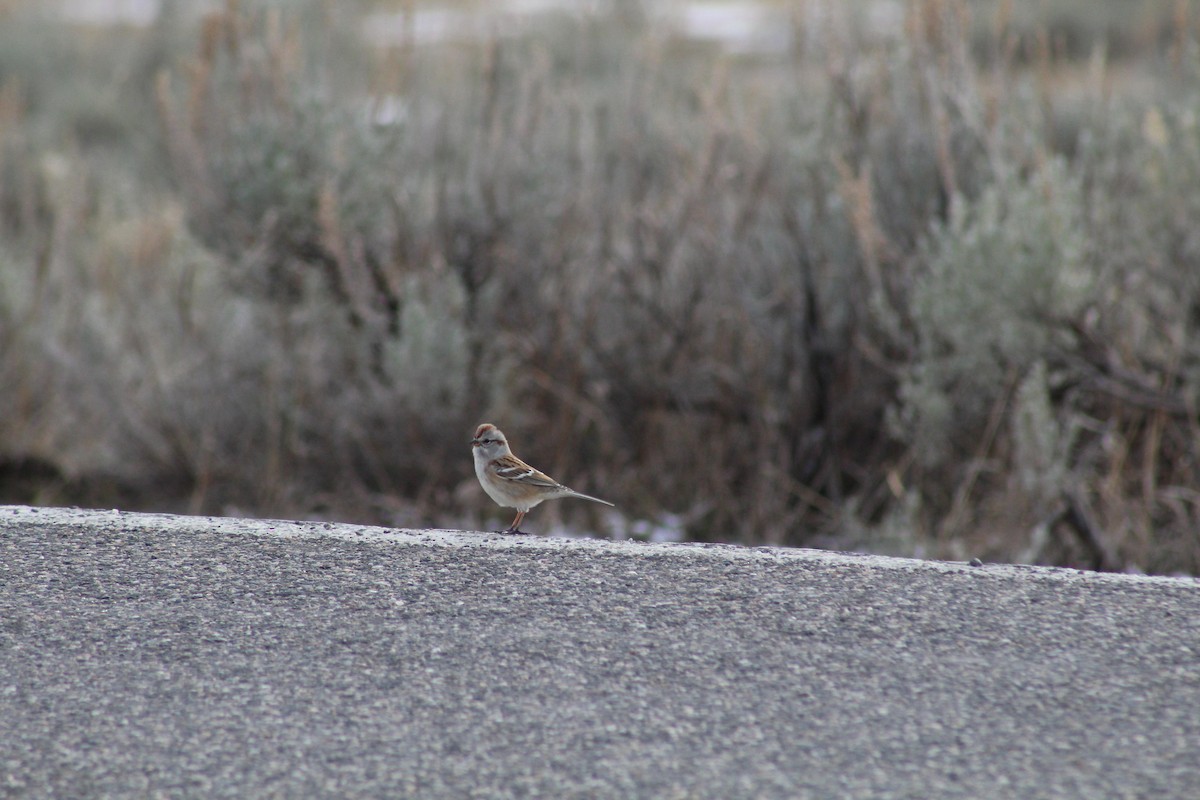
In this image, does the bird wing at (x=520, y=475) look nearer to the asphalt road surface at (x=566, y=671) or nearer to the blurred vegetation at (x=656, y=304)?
the asphalt road surface at (x=566, y=671)

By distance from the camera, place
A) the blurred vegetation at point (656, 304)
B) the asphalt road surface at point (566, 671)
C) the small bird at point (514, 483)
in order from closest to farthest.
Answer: the asphalt road surface at point (566, 671) → the small bird at point (514, 483) → the blurred vegetation at point (656, 304)

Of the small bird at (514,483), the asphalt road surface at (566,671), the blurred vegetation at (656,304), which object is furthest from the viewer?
the blurred vegetation at (656,304)

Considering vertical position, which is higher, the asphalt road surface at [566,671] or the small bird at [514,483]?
the asphalt road surface at [566,671]

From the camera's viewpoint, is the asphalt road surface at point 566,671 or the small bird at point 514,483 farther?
the small bird at point 514,483

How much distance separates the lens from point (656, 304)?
20.6 feet

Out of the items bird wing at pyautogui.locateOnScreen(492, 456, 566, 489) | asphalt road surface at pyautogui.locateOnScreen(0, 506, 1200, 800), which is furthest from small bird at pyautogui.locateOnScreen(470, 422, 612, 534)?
asphalt road surface at pyautogui.locateOnScreen(0, 506, 1200, 800)

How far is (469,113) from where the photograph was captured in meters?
7.04

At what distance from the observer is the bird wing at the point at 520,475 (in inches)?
178

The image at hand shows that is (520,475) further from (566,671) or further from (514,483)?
(566,671)

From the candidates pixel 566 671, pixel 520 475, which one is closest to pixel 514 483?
pixel 520 475

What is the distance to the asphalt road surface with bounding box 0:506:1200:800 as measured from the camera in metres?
2.30

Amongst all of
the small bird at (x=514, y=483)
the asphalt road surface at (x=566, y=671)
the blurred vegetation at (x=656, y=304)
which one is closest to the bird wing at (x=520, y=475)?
the small bird at (x=514, y=483)

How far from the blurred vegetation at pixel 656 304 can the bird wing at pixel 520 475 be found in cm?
151

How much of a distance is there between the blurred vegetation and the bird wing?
1.51 metres
